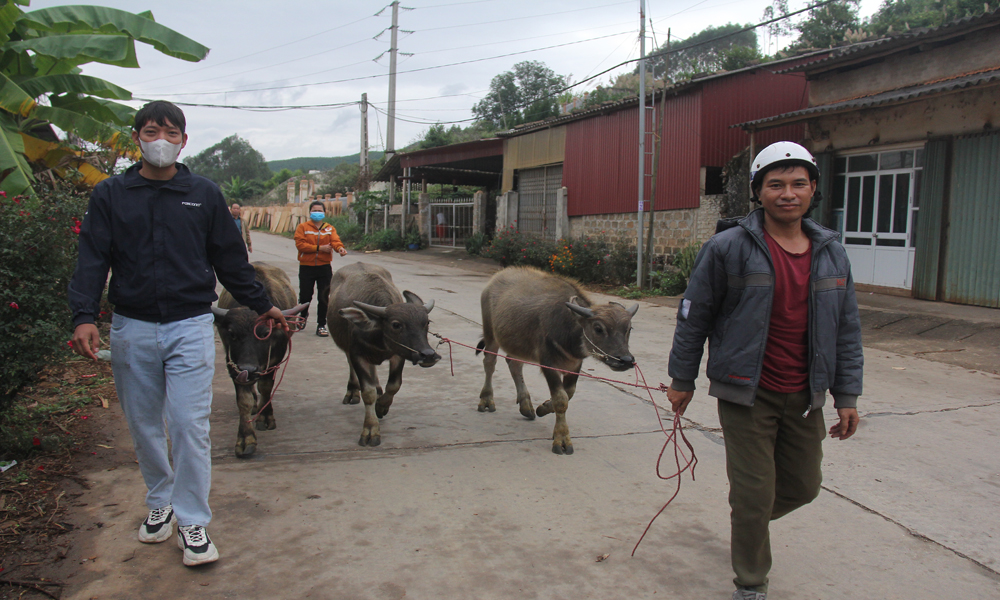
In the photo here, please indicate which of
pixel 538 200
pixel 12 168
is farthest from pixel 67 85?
pixel 538 200

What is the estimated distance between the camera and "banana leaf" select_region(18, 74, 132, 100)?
7336 mm

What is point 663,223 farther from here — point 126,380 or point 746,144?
point 126,380

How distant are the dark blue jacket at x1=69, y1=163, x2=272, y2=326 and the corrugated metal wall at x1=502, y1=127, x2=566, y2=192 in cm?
1685

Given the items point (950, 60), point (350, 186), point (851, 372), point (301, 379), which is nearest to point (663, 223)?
point (950, 60)

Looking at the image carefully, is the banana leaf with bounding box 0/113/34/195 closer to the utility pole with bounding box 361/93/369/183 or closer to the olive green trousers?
the olive green trousers

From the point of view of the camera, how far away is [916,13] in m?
22.2

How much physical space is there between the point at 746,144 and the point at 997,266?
6031 mm

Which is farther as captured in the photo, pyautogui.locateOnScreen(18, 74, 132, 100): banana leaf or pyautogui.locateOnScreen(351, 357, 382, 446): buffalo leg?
pyautogui.locateOnScreen(18, 74, 132, 100): banana leaf

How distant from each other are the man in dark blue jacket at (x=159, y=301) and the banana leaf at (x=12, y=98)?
4.79 meters

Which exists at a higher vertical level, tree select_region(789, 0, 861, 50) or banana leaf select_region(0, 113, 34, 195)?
tree select_region(789, 0, 861, 50)

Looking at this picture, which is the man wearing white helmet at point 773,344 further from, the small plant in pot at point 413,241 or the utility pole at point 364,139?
the utility pole at point 364,139

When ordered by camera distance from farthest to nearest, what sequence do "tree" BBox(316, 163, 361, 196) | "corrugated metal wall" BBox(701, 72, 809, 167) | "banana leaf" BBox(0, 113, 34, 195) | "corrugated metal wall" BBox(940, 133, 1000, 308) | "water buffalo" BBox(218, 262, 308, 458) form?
"tree" BBox(316, 163, 361, 196), "corrugated metal wall" BBox(701, 72, 809, 167), "corrugated metal wall" BBox(940, 133, 1000, 308), "banana leaf" BBox(0, 113, 34, 195), "water buffalo" BBox(218, 262, 308, 458)

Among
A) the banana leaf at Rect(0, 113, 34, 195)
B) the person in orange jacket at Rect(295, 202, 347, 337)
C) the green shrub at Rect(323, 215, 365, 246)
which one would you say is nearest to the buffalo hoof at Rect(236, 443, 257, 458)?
the banana leaf at Rect(0, 113, 34, 195)

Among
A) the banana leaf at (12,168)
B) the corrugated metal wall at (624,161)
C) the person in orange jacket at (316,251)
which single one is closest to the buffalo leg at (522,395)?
the person in orange jacket at (316,251)
